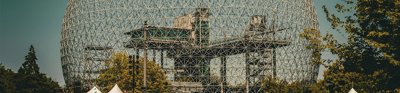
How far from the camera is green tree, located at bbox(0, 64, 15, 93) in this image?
234ft

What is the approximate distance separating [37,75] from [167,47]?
14.0m

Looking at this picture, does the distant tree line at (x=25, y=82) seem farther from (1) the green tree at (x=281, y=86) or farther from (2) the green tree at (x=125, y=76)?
(1) the green tree at (x=281, y=86)

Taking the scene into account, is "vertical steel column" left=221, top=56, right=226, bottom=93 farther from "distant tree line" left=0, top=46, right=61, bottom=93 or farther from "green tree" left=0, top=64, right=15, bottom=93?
"green tree" left=0, top=64, right=15, bottom=93

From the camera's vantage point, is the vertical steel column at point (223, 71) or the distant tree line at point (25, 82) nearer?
the distant tree line at point (25, 82)

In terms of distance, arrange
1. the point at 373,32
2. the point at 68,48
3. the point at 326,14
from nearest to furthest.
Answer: the point at 373,32, the point at 326,14, the point at 68,48

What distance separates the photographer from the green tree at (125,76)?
238 feet

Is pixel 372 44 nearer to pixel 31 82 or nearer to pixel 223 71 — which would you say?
pixel 223 71

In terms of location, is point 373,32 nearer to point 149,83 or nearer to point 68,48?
point 149,83

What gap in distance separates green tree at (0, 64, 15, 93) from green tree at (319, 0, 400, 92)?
140 ft

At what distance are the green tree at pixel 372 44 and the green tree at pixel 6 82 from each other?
4265cm

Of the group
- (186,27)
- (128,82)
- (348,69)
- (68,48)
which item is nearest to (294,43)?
(186,27)

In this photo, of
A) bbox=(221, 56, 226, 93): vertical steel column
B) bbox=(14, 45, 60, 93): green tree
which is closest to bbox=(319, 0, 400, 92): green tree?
bbox=(221, 56, 226, 93): vertical steel column

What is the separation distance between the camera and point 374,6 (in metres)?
34.7

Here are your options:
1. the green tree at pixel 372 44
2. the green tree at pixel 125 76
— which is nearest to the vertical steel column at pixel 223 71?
the green tree at pixel 125 76
